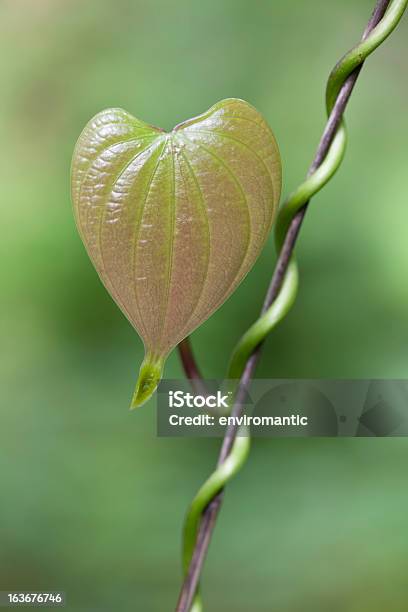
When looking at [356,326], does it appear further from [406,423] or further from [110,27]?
[110,27]

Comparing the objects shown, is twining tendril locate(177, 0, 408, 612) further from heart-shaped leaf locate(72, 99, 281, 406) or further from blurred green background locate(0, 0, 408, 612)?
blurred green background locate(0, 0, 408, 612)

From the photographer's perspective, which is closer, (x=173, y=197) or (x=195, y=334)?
(x=173, y=197)

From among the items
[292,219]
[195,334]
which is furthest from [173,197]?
[195,334]

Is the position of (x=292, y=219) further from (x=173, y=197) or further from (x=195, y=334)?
(x=195, y=334)

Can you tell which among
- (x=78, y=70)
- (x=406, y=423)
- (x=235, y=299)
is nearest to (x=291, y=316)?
(x=235, y=299)

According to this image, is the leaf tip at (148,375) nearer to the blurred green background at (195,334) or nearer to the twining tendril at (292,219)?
the twining tendril at (292,219)
